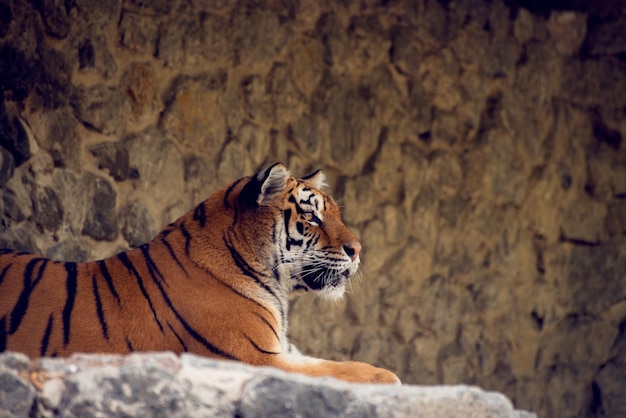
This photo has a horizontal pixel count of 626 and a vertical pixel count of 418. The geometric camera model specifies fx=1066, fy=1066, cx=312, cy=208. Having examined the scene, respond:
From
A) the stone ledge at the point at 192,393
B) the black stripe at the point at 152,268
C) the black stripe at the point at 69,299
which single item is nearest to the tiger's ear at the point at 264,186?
the black stripe at the point at 152,268

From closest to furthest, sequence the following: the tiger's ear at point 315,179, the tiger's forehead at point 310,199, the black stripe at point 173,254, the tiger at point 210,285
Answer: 1. the tiger at point 210,285
2. the black stripe at point 173,254
3. the tiger's forehead at point 310,199
4. the tiger's ear at point 315,179

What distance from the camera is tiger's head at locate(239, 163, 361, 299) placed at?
13.0 feet

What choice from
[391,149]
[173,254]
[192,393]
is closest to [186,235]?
[173,254]

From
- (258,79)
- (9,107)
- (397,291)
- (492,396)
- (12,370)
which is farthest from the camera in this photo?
(397,291)

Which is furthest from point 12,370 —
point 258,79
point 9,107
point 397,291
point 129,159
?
point 397,291

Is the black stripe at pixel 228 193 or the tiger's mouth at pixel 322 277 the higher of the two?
the black stripe at pixel 228 193

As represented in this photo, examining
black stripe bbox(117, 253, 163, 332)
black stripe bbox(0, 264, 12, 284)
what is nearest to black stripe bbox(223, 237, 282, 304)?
black stripe bbox(117, 253, 163, 332)

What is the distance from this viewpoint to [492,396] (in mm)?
2602

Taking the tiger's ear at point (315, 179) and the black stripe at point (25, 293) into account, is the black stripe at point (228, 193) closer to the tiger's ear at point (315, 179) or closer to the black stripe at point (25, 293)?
the tiger's ear at point (315, 179)

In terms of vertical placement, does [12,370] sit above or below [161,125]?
below

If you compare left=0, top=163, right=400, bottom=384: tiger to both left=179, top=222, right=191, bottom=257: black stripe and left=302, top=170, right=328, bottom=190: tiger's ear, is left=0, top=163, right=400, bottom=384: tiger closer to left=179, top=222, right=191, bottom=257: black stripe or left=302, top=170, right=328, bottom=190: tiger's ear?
left=179, top=222, right=191, bottom=257: black stripe

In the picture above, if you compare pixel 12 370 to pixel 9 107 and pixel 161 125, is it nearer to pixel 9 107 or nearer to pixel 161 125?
pixel 9 107

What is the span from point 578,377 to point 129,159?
3.65m

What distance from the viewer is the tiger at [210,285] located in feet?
11.7
